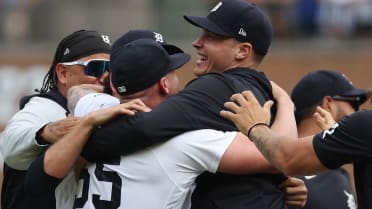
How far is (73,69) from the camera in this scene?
532 centimetres

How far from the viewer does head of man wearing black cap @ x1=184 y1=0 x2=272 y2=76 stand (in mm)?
4457

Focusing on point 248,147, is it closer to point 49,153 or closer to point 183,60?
point 183,60

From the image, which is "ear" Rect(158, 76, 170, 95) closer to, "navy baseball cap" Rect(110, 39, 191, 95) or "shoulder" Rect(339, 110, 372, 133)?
"navy baseball cap" Rect(110, 39, 191, 95)

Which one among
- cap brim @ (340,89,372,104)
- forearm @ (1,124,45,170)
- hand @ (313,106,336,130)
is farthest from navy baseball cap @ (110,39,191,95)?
cap brim @ (340,89,372,104)

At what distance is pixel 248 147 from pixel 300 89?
191 centimetres

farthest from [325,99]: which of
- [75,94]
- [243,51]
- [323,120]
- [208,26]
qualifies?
[75,94]

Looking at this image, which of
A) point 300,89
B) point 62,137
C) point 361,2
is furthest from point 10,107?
point 62,137

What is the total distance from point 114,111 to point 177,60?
1.39 feet

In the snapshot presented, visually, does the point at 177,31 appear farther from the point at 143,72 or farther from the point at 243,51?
the point at 143,72

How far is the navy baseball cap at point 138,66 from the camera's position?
14.0 feet

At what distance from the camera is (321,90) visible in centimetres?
587

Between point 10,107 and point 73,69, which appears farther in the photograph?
point 10,107

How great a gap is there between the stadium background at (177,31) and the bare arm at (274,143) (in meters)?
10.7

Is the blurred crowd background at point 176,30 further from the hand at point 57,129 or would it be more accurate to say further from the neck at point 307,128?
the hand at point 57,129
